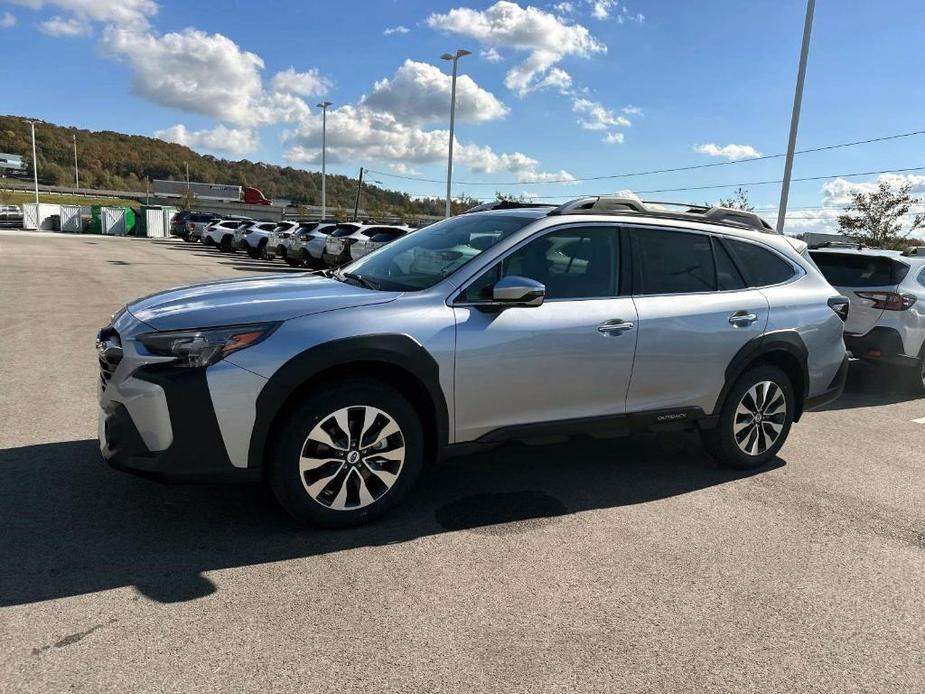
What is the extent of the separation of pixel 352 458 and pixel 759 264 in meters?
3.27

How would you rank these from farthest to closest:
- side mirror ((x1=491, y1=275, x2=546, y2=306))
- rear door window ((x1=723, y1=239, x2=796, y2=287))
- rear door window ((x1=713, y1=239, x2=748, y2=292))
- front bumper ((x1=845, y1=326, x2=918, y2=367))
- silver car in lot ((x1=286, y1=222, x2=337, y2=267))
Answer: silver car in lot ((x1=286, y1=222, x2=337, y2=267))
front bumper ((x1=845, y1=326, x2=918, y2=367))
rear door window ((x1=723, y1=239, x2=796, y2=287))
rear door window ((x1=713, y1=239, x2=748, y2=292))
side mirror ((x1=491, y1=275, x2=546, y2=306))

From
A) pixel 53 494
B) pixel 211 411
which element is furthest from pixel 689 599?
pixel 53 494

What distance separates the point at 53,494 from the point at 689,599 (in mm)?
3396

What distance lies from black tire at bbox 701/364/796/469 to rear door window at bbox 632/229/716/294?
2.37 feet

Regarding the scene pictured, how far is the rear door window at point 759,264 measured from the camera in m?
4.79

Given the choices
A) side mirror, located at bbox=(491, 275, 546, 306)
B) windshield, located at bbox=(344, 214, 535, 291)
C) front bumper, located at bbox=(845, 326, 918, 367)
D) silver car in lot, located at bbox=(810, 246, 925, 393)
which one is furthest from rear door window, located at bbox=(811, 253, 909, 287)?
side mirror, located at bbox=(491, 275, 546, 306)

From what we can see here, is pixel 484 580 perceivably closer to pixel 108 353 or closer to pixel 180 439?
pixel 180 439

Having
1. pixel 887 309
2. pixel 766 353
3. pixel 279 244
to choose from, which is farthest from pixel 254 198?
pixel 766 353

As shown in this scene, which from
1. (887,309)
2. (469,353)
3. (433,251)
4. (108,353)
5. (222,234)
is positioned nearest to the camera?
(108,353)

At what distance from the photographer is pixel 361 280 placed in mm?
4133

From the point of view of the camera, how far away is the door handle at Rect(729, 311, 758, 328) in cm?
452

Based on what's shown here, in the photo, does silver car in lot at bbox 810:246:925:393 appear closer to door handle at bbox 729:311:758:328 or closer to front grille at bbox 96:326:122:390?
door handle at bbox 729:311:758:328

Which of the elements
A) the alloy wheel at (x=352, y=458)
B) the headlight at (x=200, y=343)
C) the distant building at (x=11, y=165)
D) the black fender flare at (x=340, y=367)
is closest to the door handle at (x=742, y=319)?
the black fender flare at (x=340, y=367)

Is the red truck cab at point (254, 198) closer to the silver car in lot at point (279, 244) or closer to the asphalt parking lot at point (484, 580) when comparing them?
the silver car in lot at point (279, 244)
